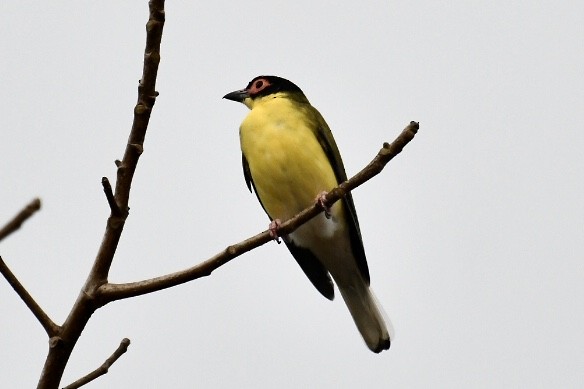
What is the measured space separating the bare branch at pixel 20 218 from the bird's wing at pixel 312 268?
6.03 metres

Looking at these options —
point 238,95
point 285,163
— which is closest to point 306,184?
point 285,163

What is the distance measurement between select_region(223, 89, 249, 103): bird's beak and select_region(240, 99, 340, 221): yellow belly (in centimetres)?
100

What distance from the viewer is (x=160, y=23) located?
310 centimetres

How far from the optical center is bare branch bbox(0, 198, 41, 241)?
67.7 inches

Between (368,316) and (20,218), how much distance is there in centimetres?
618

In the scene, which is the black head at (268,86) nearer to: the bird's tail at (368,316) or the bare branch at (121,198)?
the bird's tail at (368,316)

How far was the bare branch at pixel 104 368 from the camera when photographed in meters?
3.04

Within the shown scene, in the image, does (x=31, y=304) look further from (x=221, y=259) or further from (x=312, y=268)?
(x=312, y=268)

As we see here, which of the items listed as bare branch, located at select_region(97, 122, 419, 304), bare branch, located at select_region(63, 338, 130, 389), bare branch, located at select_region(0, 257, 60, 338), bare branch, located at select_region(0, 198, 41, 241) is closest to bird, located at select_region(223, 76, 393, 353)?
bare branch, located at select_region(97, 122, 419, 304)

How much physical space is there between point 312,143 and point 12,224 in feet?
17.9

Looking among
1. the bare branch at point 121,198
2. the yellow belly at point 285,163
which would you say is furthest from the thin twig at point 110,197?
the yellow belly at point 285,163

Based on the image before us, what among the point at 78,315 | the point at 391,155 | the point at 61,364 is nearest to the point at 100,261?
the point at 78,315

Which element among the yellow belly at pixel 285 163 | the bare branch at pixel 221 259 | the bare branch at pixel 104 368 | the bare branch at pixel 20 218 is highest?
the yellow belly at pixel 285 163

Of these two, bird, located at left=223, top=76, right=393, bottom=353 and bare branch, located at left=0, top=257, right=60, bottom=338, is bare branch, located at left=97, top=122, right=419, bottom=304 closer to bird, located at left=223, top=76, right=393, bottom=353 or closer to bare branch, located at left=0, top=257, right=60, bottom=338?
bare branch, located at left=0, top=257, right=60, bottom=338
